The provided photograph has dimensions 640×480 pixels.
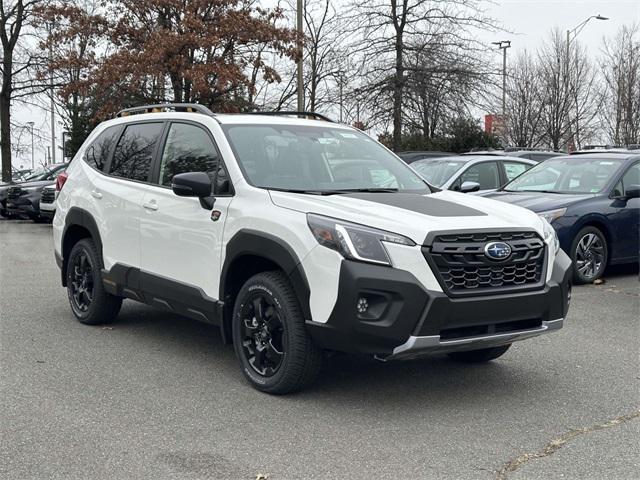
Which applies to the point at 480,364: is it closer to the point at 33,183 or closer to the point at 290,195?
the point at 290,195

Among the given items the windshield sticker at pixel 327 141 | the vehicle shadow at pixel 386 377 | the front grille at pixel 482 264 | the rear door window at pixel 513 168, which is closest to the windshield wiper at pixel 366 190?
the windshield sticker at pixel 327 141

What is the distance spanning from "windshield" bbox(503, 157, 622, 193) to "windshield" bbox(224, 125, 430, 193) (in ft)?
15.2

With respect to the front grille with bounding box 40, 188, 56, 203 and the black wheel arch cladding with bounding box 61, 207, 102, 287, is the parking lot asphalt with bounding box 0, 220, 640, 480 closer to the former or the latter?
the black wheel arch cladding with bounding box 61, 207, 102, 287

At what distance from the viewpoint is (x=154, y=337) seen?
6.74 m

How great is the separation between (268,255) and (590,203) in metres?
5.92

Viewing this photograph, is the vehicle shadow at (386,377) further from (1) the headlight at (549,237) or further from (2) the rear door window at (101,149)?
(2) the rear door window at (101,149)

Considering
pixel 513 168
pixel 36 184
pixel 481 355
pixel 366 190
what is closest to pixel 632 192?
pixel 513 168

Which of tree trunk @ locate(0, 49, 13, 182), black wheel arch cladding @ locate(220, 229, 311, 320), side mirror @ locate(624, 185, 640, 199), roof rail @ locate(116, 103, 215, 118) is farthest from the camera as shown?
tree trunk @ locate(0, 49, 13, 182)

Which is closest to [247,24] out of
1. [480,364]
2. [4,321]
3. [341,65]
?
[341,65]

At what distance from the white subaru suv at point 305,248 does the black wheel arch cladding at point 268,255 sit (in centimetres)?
1

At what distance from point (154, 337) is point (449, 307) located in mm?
3138

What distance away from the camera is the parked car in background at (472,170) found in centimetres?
1223

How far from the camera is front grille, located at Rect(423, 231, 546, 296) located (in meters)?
4.54

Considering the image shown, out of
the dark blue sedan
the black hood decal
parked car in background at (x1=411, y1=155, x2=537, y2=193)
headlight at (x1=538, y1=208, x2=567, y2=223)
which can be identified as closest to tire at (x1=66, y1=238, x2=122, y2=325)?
the black hood decal
